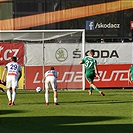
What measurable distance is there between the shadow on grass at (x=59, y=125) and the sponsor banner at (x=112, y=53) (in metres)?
14.8

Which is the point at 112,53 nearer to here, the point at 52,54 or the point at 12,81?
the point at 52,54

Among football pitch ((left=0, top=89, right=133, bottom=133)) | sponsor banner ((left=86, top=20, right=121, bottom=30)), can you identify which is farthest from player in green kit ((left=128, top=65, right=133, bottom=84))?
sponsor banner ((left=86, top=20, right=121, bottom=30))

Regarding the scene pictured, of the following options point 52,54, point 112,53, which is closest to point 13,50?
point 52,54

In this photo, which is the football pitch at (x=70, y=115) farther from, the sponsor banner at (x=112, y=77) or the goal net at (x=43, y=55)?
the sponsor banner at (x=112, y=77)

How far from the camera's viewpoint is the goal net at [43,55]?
108 ft

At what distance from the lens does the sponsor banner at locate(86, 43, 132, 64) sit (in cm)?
3388

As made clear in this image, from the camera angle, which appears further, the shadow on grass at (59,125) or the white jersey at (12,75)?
the white jersey at (12,75)

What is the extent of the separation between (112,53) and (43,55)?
347 cm

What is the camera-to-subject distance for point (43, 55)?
1305 inches

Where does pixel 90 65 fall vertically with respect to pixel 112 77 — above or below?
above

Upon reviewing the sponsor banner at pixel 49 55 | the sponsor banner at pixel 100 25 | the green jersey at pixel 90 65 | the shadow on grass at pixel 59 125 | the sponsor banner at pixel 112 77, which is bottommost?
the shadow on grass at pixel 59 125

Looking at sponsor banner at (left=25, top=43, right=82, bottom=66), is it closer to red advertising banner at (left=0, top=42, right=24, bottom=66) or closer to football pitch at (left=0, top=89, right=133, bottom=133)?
red advertising banner at (left=0, top=42, right=24, bottom=66)

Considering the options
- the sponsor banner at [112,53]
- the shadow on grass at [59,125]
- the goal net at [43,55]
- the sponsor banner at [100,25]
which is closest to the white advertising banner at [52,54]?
the goal net at [43,55]

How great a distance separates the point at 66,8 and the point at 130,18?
11.8 feet
